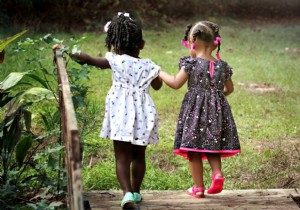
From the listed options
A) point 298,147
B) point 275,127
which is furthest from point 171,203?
point 275,127

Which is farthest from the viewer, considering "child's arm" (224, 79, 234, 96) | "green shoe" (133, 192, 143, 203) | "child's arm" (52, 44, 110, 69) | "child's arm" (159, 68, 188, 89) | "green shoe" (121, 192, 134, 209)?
"child's arm" (224, 79, 234, 96)

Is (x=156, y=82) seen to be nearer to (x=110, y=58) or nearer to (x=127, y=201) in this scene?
(x=110, y=58)

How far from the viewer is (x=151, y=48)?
11820 millimetres

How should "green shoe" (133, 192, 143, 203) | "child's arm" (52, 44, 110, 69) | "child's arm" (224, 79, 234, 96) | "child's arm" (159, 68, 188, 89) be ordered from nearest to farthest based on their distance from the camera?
"child's arm" (52, 44, 110, 69) → "green shoe" (133, 192, 143, 203) → "child's arm" (159, 68, 188, 89) → "child's arm" (224, 79, 234, 96)

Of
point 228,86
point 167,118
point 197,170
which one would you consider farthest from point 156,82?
point 167,118

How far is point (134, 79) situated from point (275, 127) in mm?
3350

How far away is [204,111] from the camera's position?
4461 mm

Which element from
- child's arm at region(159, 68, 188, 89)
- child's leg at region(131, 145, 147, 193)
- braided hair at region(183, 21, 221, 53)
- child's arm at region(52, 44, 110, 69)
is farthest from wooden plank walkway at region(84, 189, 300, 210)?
braided hair at region(183, 21, 221, 53)

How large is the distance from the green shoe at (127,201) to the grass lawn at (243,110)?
955mm

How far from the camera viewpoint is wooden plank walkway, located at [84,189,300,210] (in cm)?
436

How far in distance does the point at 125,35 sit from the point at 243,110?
393cm

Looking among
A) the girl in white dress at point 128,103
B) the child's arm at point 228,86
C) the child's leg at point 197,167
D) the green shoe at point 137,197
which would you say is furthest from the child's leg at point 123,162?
the child's arm at point 228,86

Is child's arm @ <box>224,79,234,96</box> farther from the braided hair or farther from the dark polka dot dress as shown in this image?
the braided hair

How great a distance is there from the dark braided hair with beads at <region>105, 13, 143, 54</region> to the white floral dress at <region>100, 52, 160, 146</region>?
59 millimetres
